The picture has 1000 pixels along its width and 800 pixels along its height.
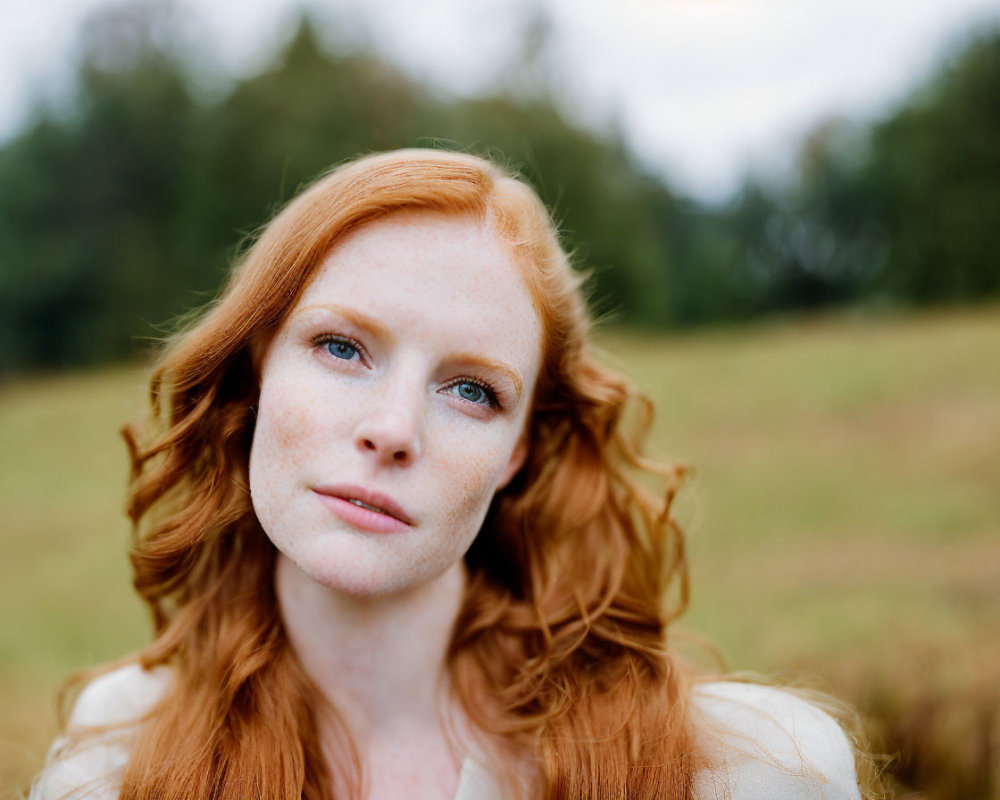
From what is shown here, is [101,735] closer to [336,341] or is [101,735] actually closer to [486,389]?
[336,341]

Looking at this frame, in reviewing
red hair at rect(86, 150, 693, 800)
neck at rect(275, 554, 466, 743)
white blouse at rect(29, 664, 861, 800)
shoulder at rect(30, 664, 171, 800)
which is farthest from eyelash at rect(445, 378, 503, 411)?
shoulder at rect(30, 664, 171, 800)

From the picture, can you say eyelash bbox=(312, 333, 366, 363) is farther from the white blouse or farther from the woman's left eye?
the white blouse

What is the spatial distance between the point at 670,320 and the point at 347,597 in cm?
2435

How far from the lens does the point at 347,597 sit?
1820 mm

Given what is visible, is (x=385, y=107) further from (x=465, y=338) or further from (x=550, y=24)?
(x=465, y=338)

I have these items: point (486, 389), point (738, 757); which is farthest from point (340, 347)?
point (738, 757)

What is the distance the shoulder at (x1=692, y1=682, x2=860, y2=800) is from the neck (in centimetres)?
57

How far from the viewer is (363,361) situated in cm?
169

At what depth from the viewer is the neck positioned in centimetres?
183

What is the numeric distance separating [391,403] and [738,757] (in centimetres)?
99

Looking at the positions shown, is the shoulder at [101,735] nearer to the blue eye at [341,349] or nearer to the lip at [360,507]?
the lip at [360,507]

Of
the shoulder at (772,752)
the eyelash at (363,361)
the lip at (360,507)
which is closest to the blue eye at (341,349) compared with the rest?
the eyelash at (363,361)

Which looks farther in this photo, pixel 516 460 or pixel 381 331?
pixel 516 460

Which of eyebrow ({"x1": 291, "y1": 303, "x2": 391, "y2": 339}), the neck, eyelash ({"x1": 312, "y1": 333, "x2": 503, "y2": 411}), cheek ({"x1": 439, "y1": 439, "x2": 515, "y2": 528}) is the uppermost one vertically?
eyebrow ({"x1": 291, "y1": 303, "x2": 391, "y2": 339})
